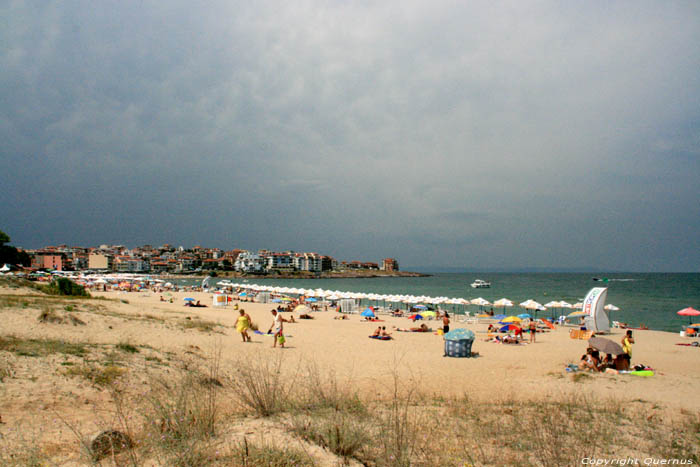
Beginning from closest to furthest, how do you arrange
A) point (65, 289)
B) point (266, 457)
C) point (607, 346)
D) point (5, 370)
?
1. point (266, 457)
2. point (5, 370)
3. point (607, 346)
4. point (65, 289)

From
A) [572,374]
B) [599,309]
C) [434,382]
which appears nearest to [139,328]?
[434,382]

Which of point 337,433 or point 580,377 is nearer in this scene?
point 337,433

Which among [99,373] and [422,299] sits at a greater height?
[99,373]

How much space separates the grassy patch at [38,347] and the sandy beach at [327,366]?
241 millimetres

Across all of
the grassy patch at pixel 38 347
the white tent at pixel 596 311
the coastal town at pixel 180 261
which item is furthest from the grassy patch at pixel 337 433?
the coastal town at pixel 180 261

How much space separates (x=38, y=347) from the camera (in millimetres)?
8281

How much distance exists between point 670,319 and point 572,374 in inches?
1183

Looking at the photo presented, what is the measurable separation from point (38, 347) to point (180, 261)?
490 feet

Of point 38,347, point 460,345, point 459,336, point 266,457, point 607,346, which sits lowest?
point 460,345

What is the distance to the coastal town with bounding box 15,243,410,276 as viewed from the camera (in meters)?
133

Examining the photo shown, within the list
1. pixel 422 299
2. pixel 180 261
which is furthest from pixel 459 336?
pixel 180 261

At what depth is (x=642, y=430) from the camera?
18.1 feet

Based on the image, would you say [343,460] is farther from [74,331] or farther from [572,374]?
[74,331]

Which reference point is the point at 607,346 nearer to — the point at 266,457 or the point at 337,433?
the point at 337,433
